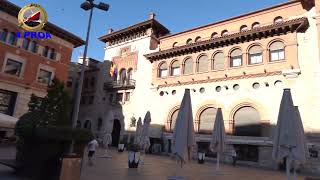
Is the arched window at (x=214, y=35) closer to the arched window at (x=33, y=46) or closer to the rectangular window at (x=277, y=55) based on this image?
the rectangular window at (x=277, y=55)

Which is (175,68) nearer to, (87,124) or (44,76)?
(44,76)

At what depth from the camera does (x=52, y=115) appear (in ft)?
31.9

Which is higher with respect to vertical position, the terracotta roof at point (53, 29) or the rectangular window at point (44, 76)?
the terracotta roof at point (53, 29)

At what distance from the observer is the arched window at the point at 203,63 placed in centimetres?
2839

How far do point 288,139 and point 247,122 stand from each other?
15949 millimetres

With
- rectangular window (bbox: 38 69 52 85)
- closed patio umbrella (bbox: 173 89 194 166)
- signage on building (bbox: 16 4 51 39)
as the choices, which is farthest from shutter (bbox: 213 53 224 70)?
rectangular window (bbox: 38 69 52 85)

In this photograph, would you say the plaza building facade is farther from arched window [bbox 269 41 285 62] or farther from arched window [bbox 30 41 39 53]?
arched window [bbox 30 41 39 53]

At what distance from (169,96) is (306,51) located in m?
14.1

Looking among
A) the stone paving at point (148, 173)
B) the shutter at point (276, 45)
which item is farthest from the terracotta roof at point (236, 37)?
the stone paving at point (148, 173)

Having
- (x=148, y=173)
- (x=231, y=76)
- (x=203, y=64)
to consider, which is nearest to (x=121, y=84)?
(x=203, y=64)

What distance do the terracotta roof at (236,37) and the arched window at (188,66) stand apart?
1.01m

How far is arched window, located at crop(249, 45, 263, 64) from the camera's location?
24.9 m

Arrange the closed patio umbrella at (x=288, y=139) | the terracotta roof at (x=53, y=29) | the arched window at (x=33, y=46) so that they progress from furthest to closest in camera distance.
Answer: the arched window at (x=33, y=46) → the terracotta roof at (x=53, y=29) → the closed patio umbrella at (x=288, y=139)

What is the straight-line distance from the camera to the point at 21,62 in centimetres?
2731
